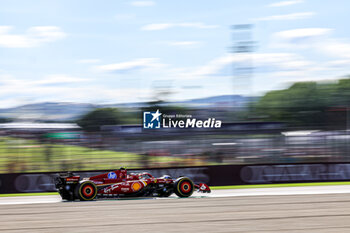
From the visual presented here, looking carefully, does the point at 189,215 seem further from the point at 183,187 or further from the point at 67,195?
the point at 67,195

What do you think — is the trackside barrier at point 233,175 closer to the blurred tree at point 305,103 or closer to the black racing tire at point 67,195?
the black racing tire at point 67,195

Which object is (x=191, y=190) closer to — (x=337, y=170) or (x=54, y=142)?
(x=337, y=170)

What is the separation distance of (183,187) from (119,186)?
6.16 ft

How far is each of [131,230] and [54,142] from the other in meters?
14.3

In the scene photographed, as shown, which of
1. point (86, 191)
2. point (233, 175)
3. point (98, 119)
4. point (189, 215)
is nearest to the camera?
point (189, 215)

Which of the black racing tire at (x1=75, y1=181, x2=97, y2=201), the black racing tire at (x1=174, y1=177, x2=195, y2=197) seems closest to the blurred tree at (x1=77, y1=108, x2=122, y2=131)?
the black racing tire at (x1=75, y1=181, x2=97, y2=201)

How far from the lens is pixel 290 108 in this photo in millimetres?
28641

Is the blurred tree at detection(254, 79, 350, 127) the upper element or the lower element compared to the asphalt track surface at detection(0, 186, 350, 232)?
upper

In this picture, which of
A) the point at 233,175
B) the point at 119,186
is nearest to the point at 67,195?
the point at 119,186

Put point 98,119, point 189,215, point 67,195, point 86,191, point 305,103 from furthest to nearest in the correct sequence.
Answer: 1. point 305,103
2. point 98,119
3. point 67,195
4. point 86,191
5. point 189,215

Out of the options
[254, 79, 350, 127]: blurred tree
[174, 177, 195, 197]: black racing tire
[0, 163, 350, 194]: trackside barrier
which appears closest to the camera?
[174, 177, 195, 197]: black racing tire

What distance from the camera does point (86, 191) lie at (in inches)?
525

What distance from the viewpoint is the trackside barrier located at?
1686 cm

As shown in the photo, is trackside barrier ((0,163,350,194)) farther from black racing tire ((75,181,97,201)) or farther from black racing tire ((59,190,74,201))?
black racing tire ((75,181,97,201))
